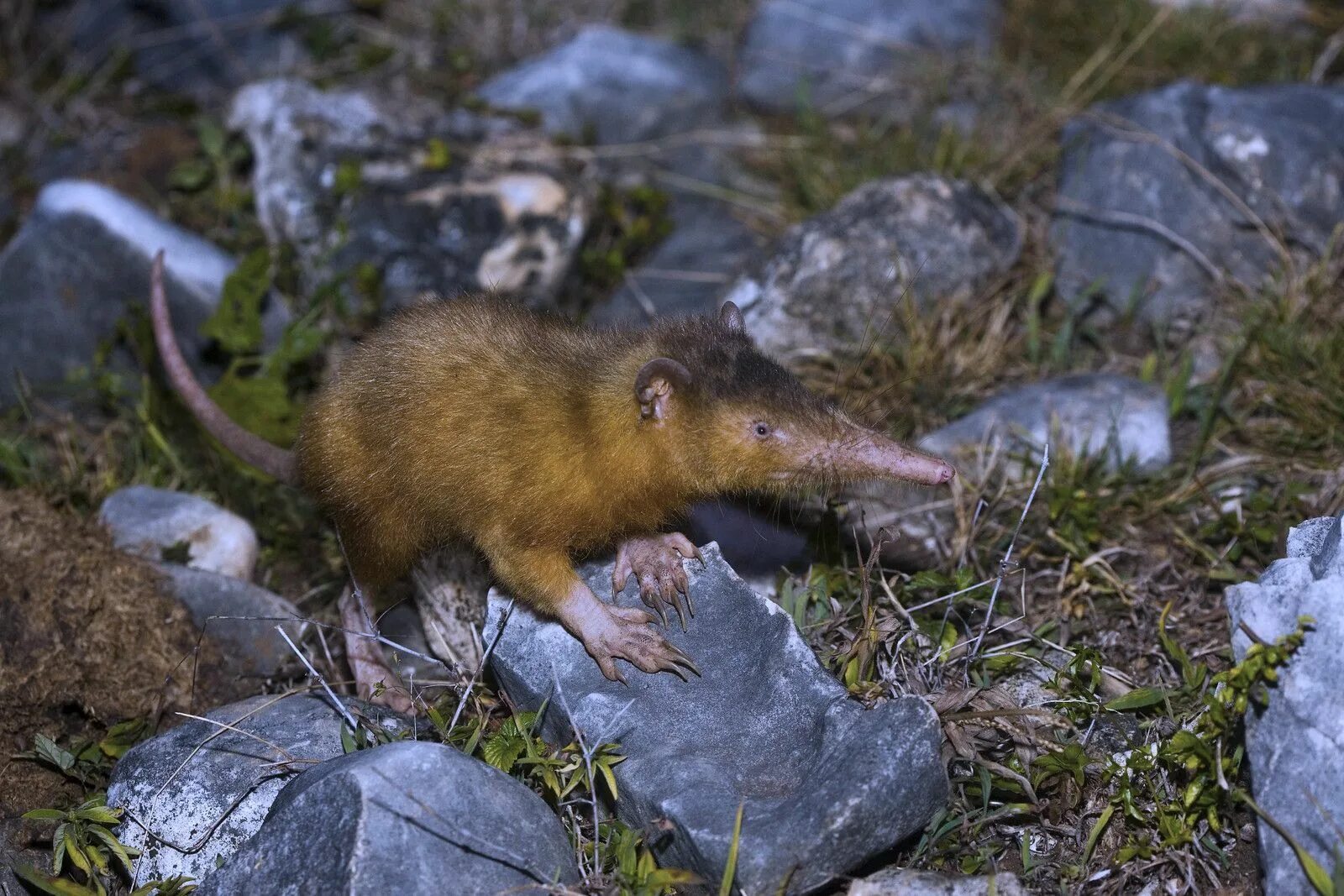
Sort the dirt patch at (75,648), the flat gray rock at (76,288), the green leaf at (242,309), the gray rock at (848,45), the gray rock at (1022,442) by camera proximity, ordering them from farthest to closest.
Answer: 1. the gray rock at (848,45)
2. the flat gray rock at (76,288)
3. the green leaf at (242,309)
4. the gray rock at (1022,442)
5. the dirt patch at (75,648)

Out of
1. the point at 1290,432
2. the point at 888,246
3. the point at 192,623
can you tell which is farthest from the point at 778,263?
the point at 192,623

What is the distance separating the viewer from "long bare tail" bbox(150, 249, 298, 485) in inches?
177

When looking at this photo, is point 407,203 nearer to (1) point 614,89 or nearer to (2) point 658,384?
(1) point 614,89

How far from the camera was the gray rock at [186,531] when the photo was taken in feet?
15.0

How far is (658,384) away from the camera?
3.53 metres

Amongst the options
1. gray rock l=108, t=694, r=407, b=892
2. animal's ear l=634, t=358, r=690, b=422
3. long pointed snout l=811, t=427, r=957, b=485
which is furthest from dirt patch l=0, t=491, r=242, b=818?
long pointed snout l=811, t=427, r=957, b=485

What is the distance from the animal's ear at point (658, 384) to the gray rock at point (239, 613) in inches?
59.2

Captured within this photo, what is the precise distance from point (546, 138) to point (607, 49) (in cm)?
93

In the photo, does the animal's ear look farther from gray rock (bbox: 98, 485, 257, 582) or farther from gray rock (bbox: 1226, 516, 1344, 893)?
gray rock (bbox: 98, 485, 257, 582)

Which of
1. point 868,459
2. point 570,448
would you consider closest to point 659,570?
point 570,448

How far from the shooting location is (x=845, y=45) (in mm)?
7184

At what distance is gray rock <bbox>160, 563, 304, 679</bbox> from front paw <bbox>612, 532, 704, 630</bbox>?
1.18 m

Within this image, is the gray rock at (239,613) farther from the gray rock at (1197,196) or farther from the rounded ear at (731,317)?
the gray rock at (1197,196)

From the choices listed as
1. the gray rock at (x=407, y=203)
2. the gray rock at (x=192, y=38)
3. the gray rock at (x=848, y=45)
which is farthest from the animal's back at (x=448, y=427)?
the gray rock at (x=192, y=38)
